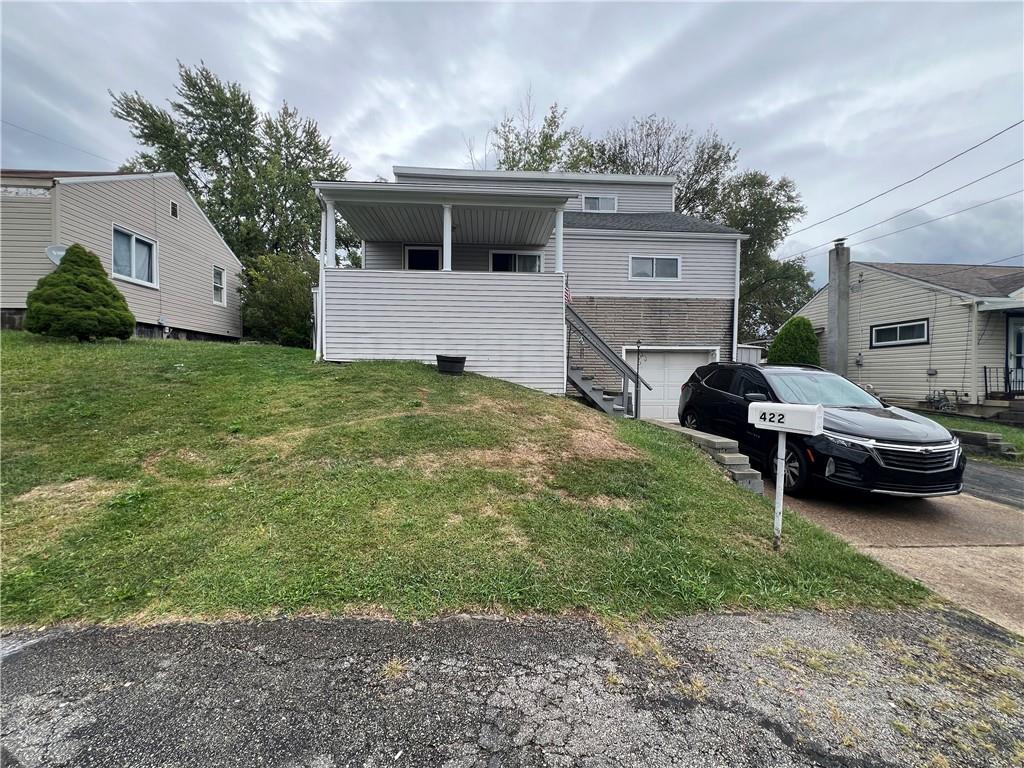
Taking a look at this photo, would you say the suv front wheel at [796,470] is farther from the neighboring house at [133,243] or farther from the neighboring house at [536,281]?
the neighboring house at [133,243]

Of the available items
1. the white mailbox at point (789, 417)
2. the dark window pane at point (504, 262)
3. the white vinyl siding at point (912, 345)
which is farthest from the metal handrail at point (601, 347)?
the white vinyl siding at point (912, 345)

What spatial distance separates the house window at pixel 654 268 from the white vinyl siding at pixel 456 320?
4709mm

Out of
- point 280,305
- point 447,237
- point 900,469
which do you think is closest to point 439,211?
point 447,237

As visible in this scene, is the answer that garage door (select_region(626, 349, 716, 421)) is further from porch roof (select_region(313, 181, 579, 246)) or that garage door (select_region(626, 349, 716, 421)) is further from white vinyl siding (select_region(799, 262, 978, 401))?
white vinyl siding (select_region(799, 262, 978, 401))

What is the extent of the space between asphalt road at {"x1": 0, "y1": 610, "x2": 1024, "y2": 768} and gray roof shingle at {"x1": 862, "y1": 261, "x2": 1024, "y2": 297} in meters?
15.7

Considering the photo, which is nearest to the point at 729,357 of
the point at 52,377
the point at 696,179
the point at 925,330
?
the point at 925,330

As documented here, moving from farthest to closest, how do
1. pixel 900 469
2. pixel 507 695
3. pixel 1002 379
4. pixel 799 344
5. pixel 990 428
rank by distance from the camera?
pixel 799 344, pixel 1002 379, pixel 990 428, pixel 900 469, pixel 507 695

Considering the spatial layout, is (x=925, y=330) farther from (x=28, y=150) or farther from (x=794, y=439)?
(x=28, y=150)

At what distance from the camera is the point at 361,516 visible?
139 inches

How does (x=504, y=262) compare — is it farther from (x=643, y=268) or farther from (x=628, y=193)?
(x=628, y=193)

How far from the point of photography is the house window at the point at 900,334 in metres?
13.9

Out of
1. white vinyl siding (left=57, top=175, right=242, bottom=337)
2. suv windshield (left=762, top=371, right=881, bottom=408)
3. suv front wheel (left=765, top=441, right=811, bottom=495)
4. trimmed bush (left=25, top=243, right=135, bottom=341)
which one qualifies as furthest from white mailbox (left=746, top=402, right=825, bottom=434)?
white vinyl siding (left=57, top=175, right=242, bottom=337)

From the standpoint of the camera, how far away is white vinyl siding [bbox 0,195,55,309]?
968 centimetres

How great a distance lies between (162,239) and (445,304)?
10.1 metres
